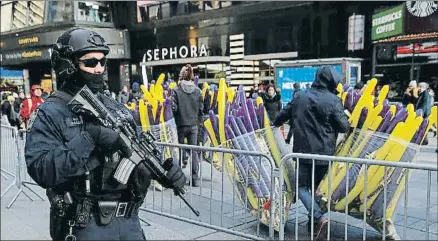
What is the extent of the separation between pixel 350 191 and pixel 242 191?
1090mm

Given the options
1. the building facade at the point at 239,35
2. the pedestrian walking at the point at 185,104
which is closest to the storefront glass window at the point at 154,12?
the building facade at the point at 239,35

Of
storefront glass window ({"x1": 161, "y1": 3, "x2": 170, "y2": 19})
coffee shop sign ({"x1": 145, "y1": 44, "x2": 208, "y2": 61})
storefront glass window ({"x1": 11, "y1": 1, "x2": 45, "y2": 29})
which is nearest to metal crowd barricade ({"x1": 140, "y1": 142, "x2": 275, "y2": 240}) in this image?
coffee shop sign ({"x1": 145, "y1": 44, "x2": 208, "y2": 61})

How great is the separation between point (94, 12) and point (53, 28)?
92.9 inches

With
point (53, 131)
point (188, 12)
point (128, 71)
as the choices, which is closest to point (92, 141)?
point (53, 131)

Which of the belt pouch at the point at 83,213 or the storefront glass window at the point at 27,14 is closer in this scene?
the belt pouch at the point at 83,213

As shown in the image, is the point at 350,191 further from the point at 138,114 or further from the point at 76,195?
the point at 138,114

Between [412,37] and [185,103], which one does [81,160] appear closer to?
[185,103]

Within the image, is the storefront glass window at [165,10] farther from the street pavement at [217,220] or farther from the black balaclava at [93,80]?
the black balaclava at [93,80]

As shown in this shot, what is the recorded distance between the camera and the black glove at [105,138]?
2080 millimetres

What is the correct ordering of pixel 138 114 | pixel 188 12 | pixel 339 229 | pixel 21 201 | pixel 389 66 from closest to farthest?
pixel 339 229 → pixel 21 201 → pixel 138 114 → pixel 389 66 → pixel 188 12

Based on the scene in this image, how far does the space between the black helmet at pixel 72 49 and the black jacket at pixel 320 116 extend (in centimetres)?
262

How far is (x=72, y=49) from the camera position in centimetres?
221

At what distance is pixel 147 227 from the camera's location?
182 inches

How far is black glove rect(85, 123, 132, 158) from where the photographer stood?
2.08m
